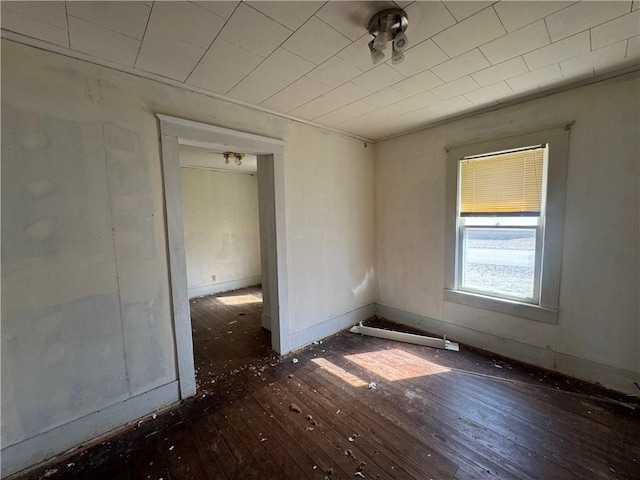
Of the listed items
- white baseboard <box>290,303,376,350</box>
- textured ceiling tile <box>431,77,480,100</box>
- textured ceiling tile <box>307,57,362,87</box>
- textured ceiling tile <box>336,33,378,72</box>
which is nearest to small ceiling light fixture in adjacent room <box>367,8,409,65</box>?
textured ceiling tile <box>336,33,378,72</box>

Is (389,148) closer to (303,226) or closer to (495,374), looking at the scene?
(303,226)

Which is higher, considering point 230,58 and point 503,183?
point 230,58

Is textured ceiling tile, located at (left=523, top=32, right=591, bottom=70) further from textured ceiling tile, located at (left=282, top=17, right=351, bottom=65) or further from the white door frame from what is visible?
the white door frame

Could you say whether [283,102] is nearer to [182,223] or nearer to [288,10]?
[288,10]

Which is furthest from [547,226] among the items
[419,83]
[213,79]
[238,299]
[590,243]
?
[238,299]

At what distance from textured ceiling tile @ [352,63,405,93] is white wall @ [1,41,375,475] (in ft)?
4.03

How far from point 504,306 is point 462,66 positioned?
2.37m

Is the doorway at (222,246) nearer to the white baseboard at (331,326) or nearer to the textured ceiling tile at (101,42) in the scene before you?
the white baseboard at (331,326)

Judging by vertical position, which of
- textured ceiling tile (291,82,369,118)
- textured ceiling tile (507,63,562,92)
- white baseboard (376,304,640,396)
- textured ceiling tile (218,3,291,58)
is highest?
textured ceiling tile (507,63,562,92)

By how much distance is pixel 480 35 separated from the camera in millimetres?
1632

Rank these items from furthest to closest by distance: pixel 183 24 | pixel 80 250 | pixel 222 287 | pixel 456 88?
pixel 222 287
pixel 456 88
pixel 80 250
pixel 183 24

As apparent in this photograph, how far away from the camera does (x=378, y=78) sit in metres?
2.11

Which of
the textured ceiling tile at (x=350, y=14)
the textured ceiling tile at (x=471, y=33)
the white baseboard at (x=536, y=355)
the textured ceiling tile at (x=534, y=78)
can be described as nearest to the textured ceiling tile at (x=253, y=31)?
the textured ceiling tile at (x=350, y=14)

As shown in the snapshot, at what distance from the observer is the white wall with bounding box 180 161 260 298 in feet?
17.7
